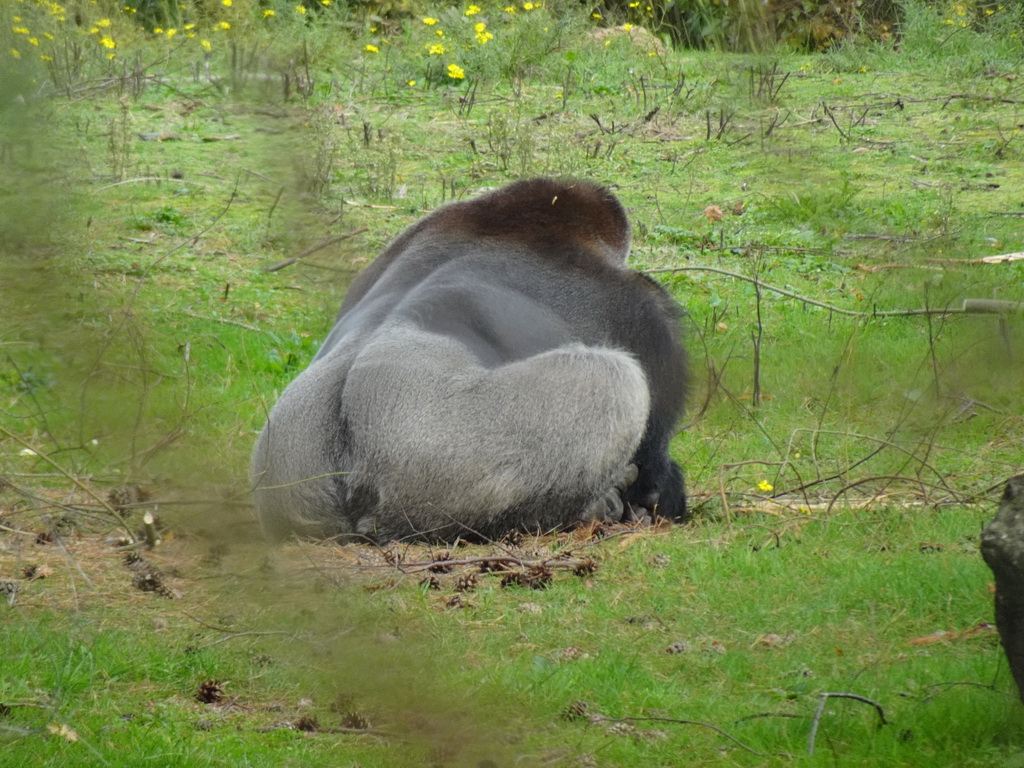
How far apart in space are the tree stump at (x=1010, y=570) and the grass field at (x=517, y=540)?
26cm

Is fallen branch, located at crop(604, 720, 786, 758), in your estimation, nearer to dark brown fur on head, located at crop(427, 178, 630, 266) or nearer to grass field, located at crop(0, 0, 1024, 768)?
grass field, located at crop(0, 0, 1024, 768)

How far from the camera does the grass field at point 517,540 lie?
97.0 inches

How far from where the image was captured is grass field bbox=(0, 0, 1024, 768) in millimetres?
2463

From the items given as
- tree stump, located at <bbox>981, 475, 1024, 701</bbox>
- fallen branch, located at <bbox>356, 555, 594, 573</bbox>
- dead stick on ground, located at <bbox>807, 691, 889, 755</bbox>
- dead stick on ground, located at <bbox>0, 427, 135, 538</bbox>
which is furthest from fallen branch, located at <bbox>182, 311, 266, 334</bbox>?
tree stump, located at <bbox>981, 475, 1024, 701</bbox>

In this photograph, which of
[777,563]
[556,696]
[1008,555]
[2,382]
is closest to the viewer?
[1008,555]

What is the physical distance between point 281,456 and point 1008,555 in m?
3.05

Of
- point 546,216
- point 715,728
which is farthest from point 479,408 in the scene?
point 715,728

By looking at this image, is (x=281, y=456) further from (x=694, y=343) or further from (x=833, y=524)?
(x=694, y=343)

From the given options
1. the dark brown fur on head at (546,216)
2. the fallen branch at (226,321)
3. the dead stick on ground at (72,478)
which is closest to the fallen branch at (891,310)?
the dark brown fur on head at (546,216)

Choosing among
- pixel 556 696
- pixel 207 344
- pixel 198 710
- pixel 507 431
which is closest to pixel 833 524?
pixel 507 431

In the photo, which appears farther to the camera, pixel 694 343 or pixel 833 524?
pixel 694 343

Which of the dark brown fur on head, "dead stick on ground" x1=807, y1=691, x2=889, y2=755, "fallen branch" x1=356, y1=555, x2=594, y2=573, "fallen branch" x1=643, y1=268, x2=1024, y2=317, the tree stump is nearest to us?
the tree stump

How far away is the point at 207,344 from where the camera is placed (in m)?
7.97

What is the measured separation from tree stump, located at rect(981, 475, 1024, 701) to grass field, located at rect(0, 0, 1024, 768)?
10.3 inches
